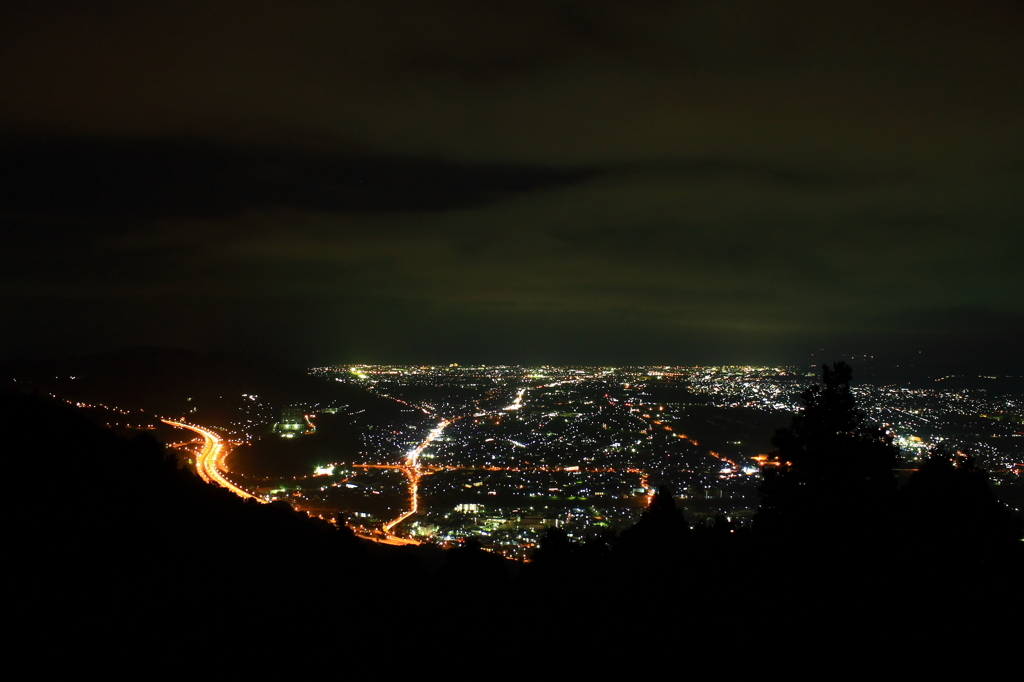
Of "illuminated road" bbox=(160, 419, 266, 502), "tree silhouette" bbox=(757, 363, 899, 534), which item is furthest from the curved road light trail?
"tree silhouette" bbox=(757, 363, 899, 534)

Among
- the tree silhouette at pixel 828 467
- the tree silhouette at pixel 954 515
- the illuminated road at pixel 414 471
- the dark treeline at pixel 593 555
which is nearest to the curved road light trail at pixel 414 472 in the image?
the illuminated road at pixel 414 471

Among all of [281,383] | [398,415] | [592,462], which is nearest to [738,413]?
[592,462]

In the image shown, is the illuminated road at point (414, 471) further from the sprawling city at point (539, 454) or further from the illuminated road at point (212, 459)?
the illuminated road at point (212, 459)

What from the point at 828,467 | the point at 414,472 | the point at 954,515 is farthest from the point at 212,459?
the point at 954,515

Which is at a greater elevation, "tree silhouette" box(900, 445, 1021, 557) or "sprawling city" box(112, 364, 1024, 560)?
"tree silhouette" box(900, 445, 1021, 557)

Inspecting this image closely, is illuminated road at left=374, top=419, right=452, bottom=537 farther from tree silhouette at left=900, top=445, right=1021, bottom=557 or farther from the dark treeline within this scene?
tree silhouette at left=900, top=445, right=1021, bottom=557
